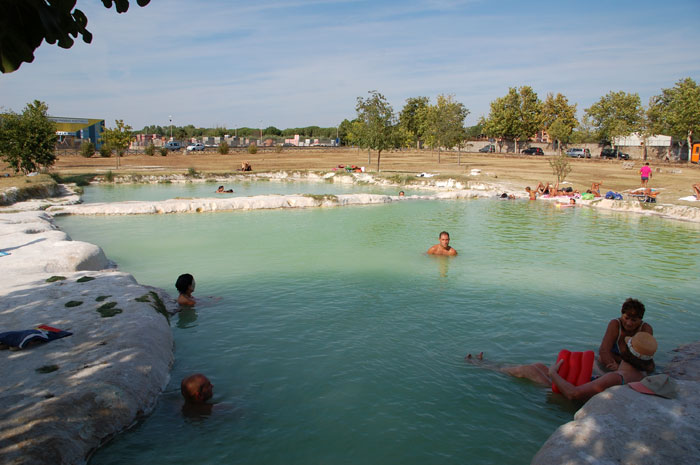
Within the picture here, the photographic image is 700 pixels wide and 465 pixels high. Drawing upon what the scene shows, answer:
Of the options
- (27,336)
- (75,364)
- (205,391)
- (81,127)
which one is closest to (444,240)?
(205,391)

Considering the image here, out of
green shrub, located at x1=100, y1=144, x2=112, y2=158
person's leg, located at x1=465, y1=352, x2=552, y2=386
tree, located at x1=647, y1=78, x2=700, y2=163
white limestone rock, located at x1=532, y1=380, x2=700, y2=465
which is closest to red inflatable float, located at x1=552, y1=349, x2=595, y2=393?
person's leg, located at x1=465, y1=352, x2=552, y2=386

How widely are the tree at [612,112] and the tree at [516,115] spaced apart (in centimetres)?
652

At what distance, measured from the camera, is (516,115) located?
60375 mm

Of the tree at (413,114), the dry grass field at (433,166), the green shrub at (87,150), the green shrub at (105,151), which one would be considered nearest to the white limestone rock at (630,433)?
the dry grass field at (433,166)

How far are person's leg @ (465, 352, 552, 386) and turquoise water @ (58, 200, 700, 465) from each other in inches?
Result: 6.6

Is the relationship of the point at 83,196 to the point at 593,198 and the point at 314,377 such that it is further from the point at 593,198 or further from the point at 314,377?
the point at 593,198

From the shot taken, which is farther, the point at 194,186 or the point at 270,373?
the point at 194,186

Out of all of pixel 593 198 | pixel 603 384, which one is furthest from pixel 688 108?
pixel 603 384

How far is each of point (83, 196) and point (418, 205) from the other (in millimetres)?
18493

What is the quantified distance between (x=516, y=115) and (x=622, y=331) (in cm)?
5950

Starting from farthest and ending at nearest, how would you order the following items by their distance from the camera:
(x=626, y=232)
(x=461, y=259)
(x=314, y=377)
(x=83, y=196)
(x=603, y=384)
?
1. (x=83, y=196)
2. (x=626, y=232)
3. (x=461, y=259)
4. (x=314, y=377)
5. (x=603, y=384)

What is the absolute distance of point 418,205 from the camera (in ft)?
75.8

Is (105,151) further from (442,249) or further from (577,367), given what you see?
(577,367)

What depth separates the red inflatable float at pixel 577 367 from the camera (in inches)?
222
